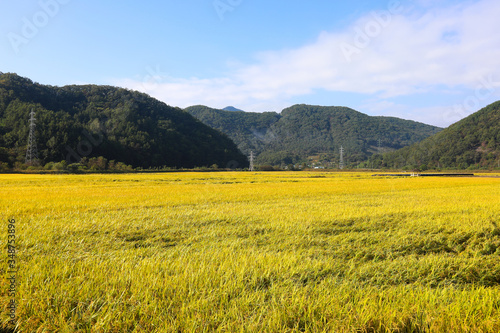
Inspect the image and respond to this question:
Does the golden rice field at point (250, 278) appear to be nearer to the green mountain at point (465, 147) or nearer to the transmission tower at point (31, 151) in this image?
the transmission tower at point (31, 151)

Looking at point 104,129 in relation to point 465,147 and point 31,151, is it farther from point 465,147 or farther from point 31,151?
point 465,147

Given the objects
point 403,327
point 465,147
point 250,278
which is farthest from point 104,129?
point 465,147

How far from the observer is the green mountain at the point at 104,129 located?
6826 cm

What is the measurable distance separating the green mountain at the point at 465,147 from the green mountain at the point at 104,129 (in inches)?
3430

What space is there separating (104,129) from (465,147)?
147 m

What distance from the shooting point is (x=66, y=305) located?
2570mm

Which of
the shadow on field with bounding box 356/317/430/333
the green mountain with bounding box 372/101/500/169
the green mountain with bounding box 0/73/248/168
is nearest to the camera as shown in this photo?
the shadow on field with bounding box 356/317/430/333

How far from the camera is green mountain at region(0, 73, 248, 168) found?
68263mm

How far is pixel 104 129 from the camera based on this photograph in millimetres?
89938

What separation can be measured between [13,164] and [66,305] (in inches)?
2737

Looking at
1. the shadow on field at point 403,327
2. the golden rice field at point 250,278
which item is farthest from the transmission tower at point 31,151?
the shadow on field at point 403,327

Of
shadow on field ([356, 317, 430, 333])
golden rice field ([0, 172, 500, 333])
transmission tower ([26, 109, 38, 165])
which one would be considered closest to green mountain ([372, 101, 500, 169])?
golden rice field ([0, 172, 500, 333])

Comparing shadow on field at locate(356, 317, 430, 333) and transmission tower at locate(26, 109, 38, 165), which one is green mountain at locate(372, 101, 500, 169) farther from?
transmission tower at locate(26, 109, 38, 165)

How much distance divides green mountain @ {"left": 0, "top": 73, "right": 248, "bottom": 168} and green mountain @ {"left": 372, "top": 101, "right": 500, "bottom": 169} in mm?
87130
